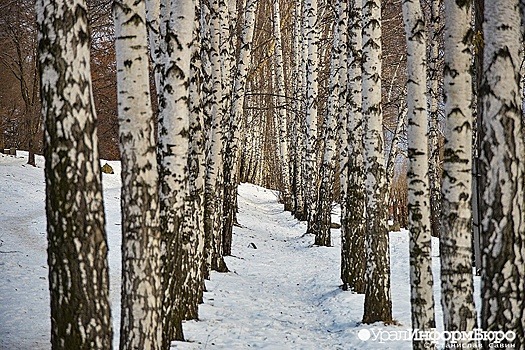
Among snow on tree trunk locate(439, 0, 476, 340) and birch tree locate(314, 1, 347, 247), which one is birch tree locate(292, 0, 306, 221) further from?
snow on tree trunk locate(439, 0, 476, 340)

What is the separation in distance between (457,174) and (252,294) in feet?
22.4

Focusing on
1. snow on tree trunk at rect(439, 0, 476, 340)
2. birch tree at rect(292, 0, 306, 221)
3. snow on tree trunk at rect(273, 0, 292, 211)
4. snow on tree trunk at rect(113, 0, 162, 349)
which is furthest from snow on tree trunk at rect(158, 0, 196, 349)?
birch tree at rect(292, 0, 306, 221)

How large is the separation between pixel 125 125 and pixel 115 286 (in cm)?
622

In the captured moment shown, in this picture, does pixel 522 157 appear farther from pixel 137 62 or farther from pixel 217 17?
pixel 217 17

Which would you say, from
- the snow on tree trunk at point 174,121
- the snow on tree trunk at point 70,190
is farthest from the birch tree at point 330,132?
the snow on tree trunk at point 70,190

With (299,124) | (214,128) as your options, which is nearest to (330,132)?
(214,128)

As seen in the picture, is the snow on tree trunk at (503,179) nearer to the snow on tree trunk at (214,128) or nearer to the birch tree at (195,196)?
the birch tree at (195,196)

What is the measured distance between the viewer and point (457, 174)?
4.54 metres

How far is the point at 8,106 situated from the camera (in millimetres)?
33656

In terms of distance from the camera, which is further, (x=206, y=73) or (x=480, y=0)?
(x=206, y=73)

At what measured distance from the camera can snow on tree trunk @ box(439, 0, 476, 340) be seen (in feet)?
14.8

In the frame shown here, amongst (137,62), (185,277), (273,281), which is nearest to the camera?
(137,62)

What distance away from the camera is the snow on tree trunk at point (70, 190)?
3.95 meters

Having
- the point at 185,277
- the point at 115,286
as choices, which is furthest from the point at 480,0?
the point at 115,286
